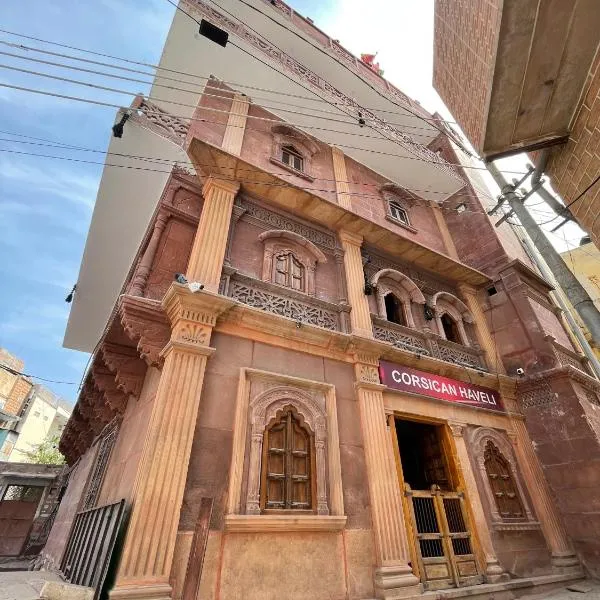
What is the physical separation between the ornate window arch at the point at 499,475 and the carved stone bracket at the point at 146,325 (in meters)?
6.31

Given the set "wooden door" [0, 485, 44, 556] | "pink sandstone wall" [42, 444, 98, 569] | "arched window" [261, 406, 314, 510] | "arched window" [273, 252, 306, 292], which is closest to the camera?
"arched window" [261, 406, 314, 510]

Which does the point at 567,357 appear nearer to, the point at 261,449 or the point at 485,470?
the point at 485,470

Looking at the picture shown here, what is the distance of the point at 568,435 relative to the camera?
285 inches

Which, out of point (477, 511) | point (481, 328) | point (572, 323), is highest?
point (572, 323)

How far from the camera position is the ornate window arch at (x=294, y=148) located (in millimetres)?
9384

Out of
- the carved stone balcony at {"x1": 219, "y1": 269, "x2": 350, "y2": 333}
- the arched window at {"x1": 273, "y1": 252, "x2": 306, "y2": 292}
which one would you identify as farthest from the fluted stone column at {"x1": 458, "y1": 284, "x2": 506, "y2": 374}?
the arched window at {"x1": 273, "y1": 252, "x2": 306, "y2": 292}

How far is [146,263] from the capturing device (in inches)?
238

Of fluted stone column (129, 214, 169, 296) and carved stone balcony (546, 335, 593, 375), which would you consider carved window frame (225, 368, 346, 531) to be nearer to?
fluted stone column (129, 214, 169, 296)

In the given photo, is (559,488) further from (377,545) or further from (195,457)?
(195,457)

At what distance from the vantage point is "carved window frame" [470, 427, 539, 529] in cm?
627

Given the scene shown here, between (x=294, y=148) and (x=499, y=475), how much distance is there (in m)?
9.53

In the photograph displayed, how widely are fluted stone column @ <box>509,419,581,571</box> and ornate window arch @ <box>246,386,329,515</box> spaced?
5120 millimetres

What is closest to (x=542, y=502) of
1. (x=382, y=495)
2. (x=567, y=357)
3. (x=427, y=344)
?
(x=567, y=357)

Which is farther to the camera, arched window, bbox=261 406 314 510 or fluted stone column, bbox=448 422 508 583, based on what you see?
fluted stone column, bbox=448 422 508 583
